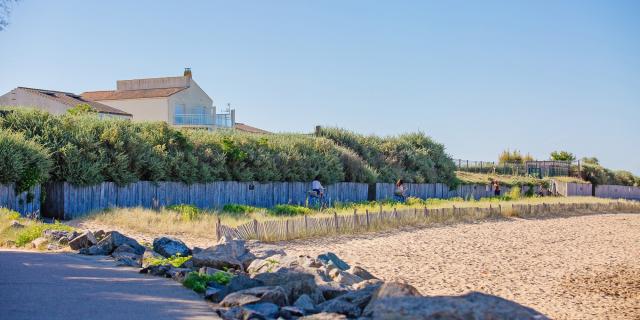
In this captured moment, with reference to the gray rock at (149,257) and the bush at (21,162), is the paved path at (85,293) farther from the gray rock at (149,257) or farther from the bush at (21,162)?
the bush at (21,162)

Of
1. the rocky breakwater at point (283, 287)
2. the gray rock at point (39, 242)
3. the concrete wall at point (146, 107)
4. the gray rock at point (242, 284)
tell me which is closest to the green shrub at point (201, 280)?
the rocky breakwater at point (283, 287)

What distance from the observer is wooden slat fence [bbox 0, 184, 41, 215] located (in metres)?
22.3

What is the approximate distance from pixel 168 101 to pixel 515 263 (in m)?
37.8

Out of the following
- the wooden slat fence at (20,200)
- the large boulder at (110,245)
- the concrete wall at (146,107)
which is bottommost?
the large boulder at (110,245)

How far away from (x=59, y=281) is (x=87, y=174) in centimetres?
1543

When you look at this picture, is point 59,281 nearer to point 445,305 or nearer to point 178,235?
point 445,305

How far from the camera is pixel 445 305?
666 centimetres

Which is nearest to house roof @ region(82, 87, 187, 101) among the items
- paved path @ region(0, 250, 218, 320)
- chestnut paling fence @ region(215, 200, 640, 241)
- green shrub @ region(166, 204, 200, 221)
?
green shrub @ region(166, 204, 200, 221)

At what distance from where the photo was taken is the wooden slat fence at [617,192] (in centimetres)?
6483

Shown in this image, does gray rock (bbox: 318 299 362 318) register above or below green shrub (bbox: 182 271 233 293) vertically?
Result: below

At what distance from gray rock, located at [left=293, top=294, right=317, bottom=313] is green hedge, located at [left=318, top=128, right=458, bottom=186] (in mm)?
31909

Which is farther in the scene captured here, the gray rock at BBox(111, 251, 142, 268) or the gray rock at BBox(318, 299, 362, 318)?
the gray rock at BBox(111, 251, 142, 268)

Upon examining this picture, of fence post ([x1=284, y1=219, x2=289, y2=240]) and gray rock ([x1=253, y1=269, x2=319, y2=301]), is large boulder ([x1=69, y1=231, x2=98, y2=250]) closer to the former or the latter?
gray rock ([x1=253, y1=269, x2=319, y2=301])

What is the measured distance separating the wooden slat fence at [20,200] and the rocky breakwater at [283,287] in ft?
29.0
